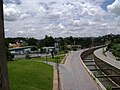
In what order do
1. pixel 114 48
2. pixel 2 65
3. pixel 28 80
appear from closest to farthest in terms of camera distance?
pixel 2 65, pixel 28 80, pixel 114 48

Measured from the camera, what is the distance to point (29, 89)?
58.5 ft

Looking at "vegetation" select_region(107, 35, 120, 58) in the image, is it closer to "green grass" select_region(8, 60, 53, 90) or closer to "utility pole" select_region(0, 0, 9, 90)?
"green grass" select_region(8, 60, 53, 90)

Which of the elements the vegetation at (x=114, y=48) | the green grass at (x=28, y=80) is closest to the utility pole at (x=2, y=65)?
the green grass at (x=28, y=80)

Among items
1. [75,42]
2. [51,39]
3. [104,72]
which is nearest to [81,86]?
[104,72]

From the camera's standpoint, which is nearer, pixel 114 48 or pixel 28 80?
pixel 28 80

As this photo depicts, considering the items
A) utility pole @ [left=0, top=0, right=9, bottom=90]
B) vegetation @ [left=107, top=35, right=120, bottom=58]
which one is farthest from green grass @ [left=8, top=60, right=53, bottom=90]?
vegetation @ [left=107, top=35, right=120, bottom=58]

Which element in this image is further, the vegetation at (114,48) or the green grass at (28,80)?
the vegetation at (114,48)

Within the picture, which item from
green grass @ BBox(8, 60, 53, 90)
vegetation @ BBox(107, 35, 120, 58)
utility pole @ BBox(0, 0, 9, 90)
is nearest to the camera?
utility pole @ BBox(0, 0, 9, 90)

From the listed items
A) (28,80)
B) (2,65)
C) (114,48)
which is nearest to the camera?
(2,65)

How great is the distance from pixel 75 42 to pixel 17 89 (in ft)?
472

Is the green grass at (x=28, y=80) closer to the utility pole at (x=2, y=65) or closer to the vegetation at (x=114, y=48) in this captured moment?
the utility pole at (x=2, y=65)

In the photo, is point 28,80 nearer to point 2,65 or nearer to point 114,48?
point 2,65

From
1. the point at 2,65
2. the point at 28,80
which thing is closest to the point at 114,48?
the point at 28,80

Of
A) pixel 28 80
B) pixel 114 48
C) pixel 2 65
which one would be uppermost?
pixel 2 65
